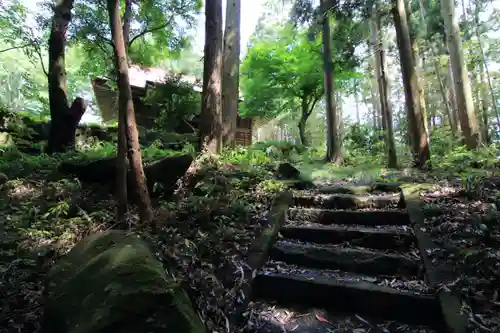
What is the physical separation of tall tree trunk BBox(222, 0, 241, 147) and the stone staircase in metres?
4.03

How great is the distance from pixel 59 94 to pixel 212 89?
3246mm

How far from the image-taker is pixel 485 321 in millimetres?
1800

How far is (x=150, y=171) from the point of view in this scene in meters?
3.82

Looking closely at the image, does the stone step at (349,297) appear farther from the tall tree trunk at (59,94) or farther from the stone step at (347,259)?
the tall tree trunk at (59,94)

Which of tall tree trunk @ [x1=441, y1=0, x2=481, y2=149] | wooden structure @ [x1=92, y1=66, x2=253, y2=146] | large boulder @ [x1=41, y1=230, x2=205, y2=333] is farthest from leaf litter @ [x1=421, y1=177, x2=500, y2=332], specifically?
wooden structure @ [x1=92, y1=66, x2=253, y2=146]

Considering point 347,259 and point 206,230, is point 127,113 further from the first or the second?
point 347,259

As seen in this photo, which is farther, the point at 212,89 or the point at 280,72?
the point at 280,72

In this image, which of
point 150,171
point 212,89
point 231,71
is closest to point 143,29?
point 231,71

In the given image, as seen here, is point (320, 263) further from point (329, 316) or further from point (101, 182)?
point (101, 182)

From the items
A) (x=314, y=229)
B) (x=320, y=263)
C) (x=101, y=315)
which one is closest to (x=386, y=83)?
(x=314, y=229)

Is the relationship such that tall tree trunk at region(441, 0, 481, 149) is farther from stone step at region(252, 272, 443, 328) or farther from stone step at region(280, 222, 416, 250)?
stone step at region(252, 272, 443, 328)

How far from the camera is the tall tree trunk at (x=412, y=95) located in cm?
582

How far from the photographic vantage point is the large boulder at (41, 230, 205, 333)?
1519mm

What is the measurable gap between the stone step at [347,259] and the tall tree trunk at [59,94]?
5.36 metres
